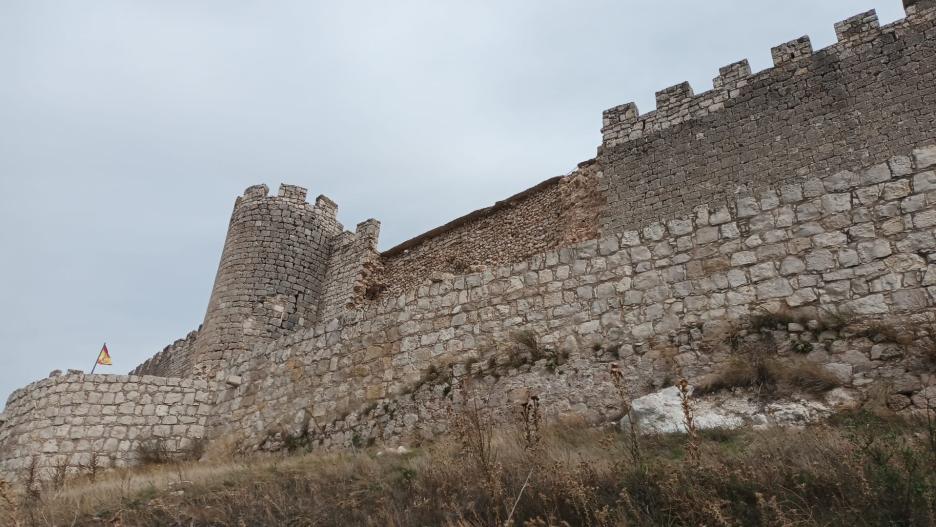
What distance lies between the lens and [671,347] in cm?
693

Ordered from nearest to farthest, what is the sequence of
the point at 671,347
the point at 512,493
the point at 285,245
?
the point at 512,493 < the point at 671,347 < the point at 285,245

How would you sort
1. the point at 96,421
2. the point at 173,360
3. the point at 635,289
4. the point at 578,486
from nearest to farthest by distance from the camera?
the point at 578,486, the point at 635,289, the point at 96,421, the point at 173,360

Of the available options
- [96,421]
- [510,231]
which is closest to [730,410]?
[96,421]

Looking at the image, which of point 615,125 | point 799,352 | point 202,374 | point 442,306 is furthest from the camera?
point 202,374

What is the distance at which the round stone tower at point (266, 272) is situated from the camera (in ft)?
57.9

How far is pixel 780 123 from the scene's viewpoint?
1229 cm

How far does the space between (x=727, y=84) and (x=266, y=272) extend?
511 inches

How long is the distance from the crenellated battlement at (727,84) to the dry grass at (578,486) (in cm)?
894

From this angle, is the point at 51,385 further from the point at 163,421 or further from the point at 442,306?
the point at 442,306

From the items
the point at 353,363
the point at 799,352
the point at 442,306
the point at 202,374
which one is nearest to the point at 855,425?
the point at 799,352

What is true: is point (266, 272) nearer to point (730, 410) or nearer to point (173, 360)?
point (173, 360)

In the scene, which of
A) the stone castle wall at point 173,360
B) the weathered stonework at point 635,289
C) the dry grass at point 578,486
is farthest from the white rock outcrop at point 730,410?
the stone castle wall at point 173,360

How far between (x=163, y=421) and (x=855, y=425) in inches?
395

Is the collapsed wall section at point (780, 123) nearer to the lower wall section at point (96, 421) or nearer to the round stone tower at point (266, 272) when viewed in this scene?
the lower wall section at point (96, 421)
